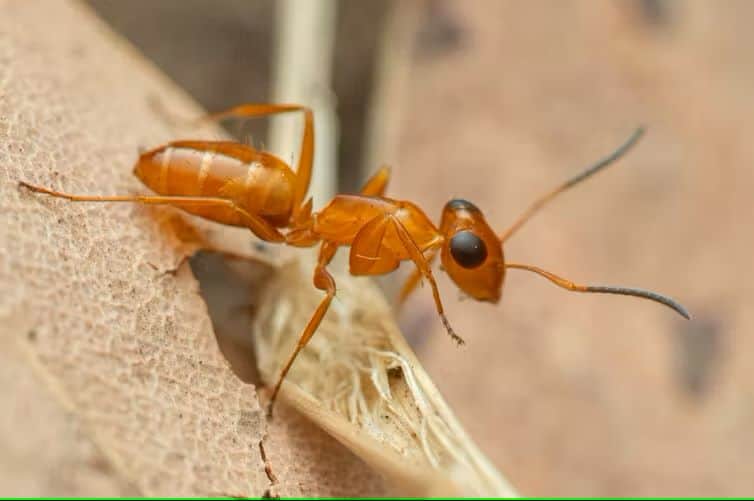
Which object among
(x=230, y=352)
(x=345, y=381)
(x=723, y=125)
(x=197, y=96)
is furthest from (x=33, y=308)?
(x=723, y=125)

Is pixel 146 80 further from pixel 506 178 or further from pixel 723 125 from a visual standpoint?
pixel 723 125

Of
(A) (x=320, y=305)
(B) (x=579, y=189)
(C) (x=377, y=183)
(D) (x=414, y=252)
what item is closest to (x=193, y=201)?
(A) (x=320, y=305)

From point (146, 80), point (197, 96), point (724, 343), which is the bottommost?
point (724, 343)

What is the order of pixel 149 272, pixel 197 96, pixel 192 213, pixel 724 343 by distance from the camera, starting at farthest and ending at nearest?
pixel 197 96
pixel 724 343
pixel 192 213
pixel 149 272

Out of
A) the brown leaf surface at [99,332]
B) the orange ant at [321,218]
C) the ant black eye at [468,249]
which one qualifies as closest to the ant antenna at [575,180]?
the orange ant at [321,218]

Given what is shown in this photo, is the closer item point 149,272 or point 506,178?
point 149,272

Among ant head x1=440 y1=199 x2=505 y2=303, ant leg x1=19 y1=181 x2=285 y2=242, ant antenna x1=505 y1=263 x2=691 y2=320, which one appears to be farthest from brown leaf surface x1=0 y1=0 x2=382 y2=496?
ant antenna x1=505 y1=263 x2=691 y2=320

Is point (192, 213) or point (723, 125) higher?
point (723, 125)

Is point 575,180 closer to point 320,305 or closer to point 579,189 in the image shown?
point 579,189
